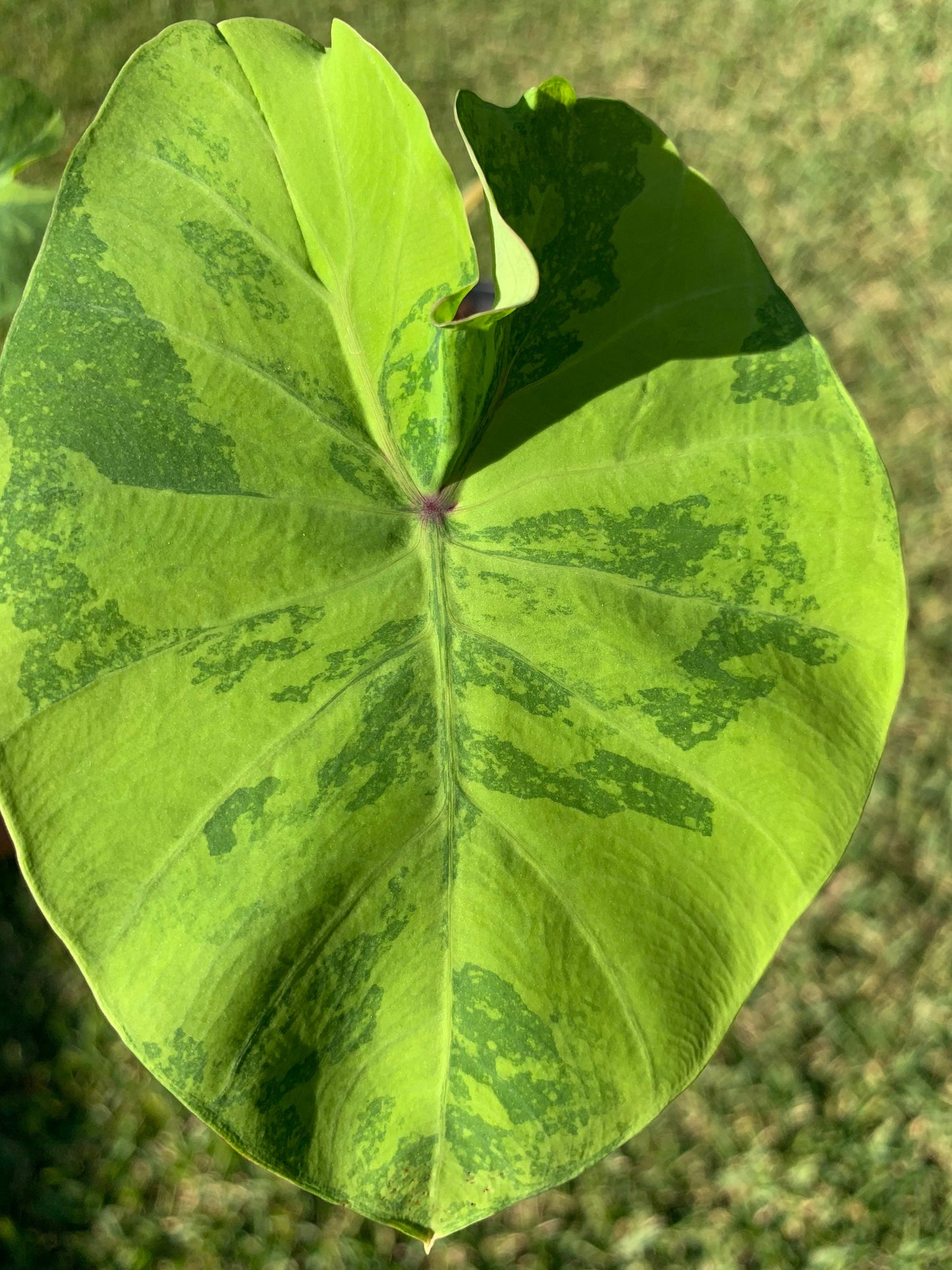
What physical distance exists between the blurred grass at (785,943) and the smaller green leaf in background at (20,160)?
3.03ft

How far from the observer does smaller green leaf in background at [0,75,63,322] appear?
915mm

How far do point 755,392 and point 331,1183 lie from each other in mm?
615

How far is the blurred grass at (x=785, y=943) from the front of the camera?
1561 millimetres

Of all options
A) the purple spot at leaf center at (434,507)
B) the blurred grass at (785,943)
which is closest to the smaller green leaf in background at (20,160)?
the purple spot at leaf center at (434,507)

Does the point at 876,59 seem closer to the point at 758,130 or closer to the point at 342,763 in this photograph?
the point at 758,130

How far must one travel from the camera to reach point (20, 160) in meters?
0.95

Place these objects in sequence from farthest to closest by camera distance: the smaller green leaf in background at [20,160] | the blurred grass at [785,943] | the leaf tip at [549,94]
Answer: the blurred grass at [785,943]
the smaller green leaf in background at [20,160]
the leaf tip at [549,94]

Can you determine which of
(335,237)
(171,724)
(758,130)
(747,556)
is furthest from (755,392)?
(758,130)

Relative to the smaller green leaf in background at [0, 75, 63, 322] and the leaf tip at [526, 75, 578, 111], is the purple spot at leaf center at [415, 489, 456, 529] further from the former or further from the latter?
the smaller green leaf in background at [0, 75, 63, 322]

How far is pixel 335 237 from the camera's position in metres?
0.77

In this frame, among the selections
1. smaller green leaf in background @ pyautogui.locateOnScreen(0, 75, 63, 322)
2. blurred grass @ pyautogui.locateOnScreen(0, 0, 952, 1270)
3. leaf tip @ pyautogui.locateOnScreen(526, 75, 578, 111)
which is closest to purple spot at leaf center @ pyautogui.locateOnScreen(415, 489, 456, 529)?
leaf tip @ pyautogui.locateOnScreen(526, 75, 578, 111)

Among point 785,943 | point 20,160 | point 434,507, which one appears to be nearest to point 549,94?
point 434,507

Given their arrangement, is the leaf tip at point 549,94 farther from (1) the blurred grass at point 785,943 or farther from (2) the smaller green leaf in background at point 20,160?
(1) the blurred grass at point 785,943

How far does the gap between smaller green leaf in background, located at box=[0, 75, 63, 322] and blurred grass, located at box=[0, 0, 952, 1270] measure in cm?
92
